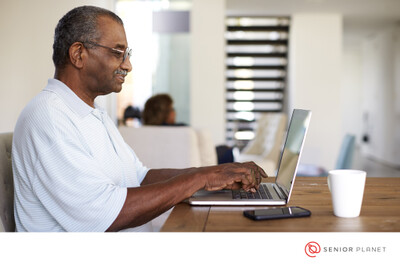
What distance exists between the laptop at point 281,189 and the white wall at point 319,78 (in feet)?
22.3

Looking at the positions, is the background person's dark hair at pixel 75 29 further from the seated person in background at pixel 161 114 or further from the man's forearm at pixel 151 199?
the seated person in background at pixel 161 114

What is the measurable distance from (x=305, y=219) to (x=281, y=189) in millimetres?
324

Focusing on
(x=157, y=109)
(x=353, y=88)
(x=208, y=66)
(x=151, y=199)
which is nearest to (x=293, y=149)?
(x=151, y=199)

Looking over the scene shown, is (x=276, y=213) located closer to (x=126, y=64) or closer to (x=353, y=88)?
(x=126, y=64)

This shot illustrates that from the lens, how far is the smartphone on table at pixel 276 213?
105 centimetres

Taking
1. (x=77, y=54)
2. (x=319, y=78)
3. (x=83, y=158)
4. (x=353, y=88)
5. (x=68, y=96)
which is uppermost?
(x=77, y=54)

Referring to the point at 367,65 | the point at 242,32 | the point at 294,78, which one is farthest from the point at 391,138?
the point at 242,32

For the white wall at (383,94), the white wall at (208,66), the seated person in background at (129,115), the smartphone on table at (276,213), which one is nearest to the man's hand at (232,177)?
the smartphone on table at (276,213)

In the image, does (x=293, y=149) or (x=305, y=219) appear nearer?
(x=305, y=219)

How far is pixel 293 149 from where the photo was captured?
51.5 inches

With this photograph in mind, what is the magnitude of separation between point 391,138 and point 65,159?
29.8 ft

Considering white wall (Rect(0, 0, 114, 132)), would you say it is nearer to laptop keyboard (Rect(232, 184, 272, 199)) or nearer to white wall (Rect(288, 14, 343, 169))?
laptop keyboard (Rect(232, 184, 272, 199))

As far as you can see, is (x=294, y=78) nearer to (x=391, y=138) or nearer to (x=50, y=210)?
(x=391, y=138)
